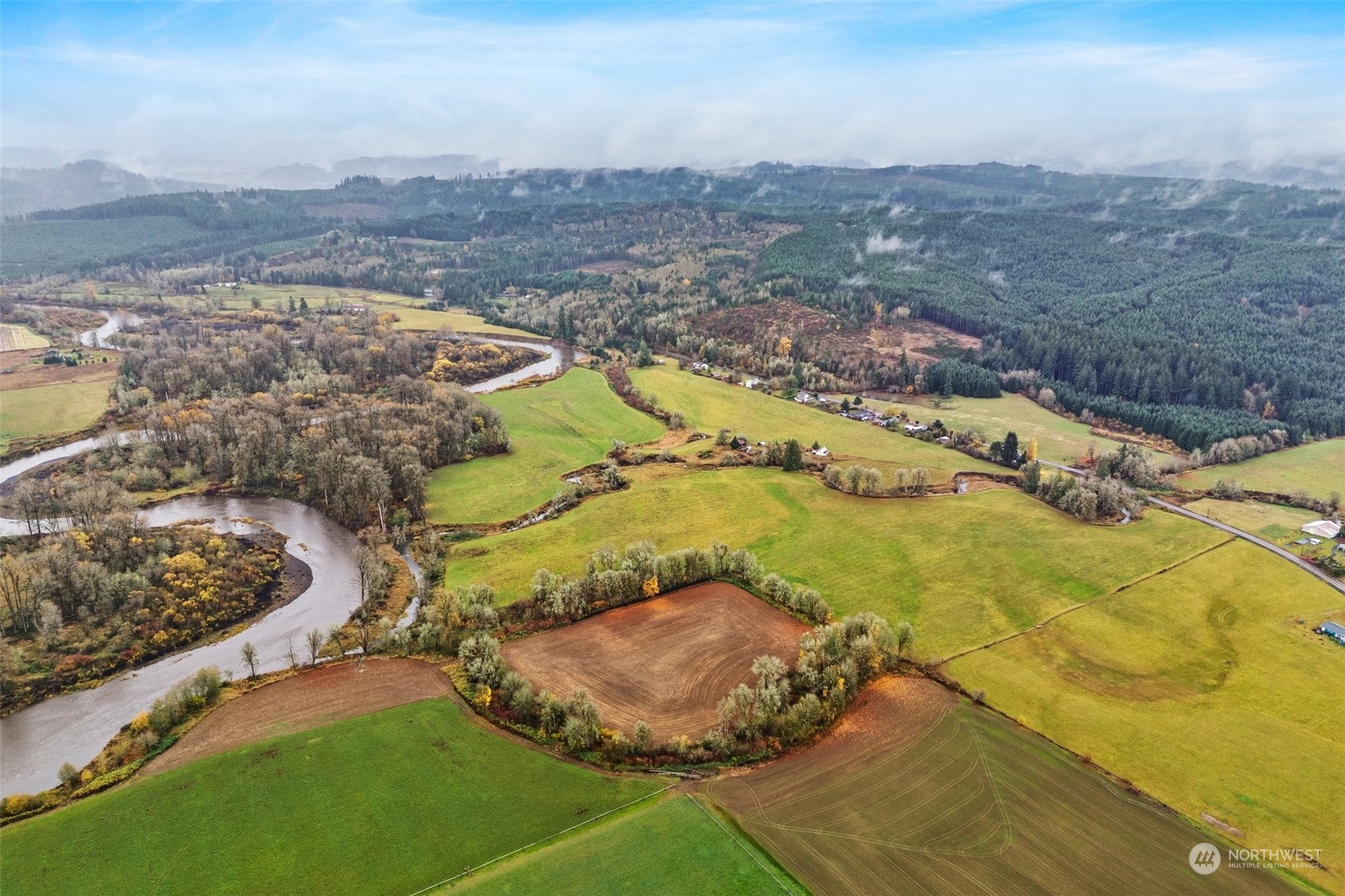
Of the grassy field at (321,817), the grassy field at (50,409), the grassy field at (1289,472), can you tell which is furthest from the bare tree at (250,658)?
the grassy field at (1289,472)

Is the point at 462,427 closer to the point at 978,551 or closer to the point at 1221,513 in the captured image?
the point at 978,551

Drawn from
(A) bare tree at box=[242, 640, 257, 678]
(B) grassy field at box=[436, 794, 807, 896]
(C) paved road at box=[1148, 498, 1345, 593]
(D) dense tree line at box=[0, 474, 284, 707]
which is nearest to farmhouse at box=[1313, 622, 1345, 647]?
(C) paved road at box=[1148, 498, 1345, 593]

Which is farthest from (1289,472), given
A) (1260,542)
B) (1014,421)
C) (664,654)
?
(664,654)

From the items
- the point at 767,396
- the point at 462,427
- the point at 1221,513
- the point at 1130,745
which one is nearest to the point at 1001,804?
the point at 1130,745

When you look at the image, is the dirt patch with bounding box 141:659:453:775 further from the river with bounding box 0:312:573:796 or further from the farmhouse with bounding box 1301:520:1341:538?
the farmhouse with bounding box 1301:520:1341:538

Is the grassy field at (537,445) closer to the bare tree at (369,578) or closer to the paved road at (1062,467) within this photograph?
the bare tree at (369,578)

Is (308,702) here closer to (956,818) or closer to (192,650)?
(192,650)
